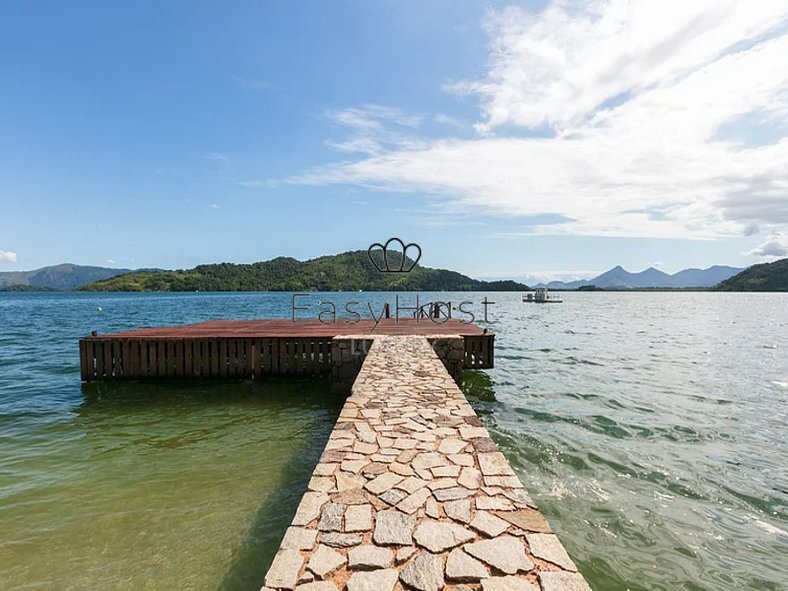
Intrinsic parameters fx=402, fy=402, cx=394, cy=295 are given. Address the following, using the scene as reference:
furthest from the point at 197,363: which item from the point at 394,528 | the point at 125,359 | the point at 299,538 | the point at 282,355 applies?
the point at 394,528

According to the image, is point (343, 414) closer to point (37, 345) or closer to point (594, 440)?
point (594, 440)

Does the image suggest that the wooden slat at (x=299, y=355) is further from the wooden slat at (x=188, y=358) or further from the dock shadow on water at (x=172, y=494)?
the wooden slat at (x=188, y=358)

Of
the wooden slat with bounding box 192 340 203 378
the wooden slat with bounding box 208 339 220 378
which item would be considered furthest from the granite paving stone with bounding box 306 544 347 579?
the wooden slat with bounding box 192 340 203 378

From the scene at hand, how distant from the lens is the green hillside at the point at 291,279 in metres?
158

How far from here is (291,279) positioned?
6442 inches

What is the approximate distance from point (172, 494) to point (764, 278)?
193 metres

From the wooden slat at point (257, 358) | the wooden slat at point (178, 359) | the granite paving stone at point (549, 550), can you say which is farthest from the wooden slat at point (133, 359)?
the granite paving stone at point (549, 550)

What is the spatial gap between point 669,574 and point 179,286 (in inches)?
6847

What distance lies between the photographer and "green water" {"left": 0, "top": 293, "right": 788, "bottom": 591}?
4395mm

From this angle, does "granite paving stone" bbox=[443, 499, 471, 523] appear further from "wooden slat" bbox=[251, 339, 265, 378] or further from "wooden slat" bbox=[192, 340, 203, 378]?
"wooden slat" bbox=[192, 340, 203, 378]

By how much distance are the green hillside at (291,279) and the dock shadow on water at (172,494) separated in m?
146

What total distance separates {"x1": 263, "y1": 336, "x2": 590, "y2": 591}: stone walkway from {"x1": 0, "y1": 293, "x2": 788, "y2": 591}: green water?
149 cm

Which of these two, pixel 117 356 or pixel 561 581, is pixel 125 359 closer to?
pixel 117 356

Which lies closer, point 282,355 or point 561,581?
point 561,581
